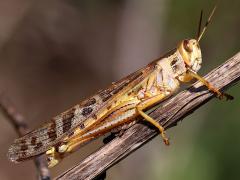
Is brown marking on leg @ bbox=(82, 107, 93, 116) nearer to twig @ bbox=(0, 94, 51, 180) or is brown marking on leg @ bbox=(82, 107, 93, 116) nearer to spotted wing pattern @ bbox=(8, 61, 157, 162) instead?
spotted wing pattern @ bbox=(8, 61, 157, 162)

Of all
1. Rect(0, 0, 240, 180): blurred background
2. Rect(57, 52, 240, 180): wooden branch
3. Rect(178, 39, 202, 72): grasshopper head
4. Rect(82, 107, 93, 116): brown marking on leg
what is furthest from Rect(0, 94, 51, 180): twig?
Rect(0, 0, 240, 180): blurred background

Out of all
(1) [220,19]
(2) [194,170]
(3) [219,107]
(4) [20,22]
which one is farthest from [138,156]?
(4) [20,22]

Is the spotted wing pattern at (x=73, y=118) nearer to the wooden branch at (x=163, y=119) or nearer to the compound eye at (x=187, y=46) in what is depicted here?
the compound eye at (x=187, y=46)

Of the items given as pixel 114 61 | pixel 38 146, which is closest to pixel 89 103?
pixel 38 146

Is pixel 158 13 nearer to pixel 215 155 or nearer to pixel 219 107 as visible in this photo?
pixel 219 107

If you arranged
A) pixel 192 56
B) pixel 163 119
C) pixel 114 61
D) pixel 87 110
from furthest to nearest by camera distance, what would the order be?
1. pixel 114 61
2. pixel 87 110
3. pixel 192 56
4. pixel 163 119

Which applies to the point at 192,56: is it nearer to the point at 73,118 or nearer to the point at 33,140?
the point at 73,118
